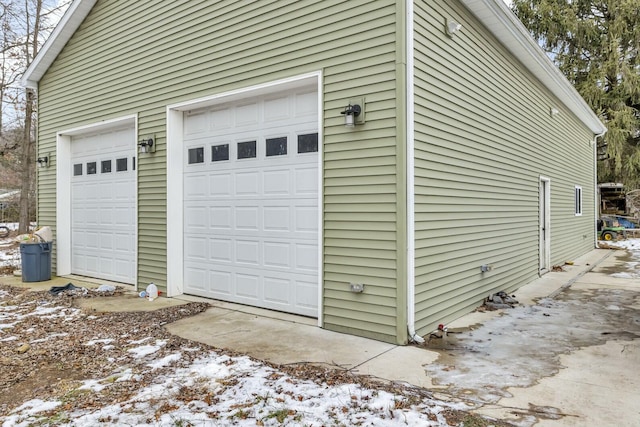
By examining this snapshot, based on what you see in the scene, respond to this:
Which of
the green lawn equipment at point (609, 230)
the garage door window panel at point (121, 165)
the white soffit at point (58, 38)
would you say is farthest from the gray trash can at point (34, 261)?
the green lawn equipment at point (609, 230)

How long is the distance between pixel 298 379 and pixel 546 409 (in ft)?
5.71

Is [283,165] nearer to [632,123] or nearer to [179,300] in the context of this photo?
[179,300]

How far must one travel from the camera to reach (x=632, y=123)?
56.8ft

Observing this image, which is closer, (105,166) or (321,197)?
(321,197)

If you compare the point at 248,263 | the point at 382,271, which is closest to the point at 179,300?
the point at 248,263

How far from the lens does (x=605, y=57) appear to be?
58.6 feet

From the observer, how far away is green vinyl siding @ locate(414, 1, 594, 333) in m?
4.68

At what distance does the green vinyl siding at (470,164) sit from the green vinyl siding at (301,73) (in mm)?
378

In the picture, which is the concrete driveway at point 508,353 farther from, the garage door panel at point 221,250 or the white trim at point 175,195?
the white trim at point 175,195

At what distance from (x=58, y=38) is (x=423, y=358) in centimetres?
878

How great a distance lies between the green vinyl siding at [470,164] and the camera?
468 cm

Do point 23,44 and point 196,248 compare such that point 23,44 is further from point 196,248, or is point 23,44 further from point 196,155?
point 196,248

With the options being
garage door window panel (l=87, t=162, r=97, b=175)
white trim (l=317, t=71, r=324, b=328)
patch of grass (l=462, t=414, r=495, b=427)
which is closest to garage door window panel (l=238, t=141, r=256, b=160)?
white trim (l=317, t=71, r=324, b=328)

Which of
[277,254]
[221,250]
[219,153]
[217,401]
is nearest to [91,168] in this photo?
[219,153]
